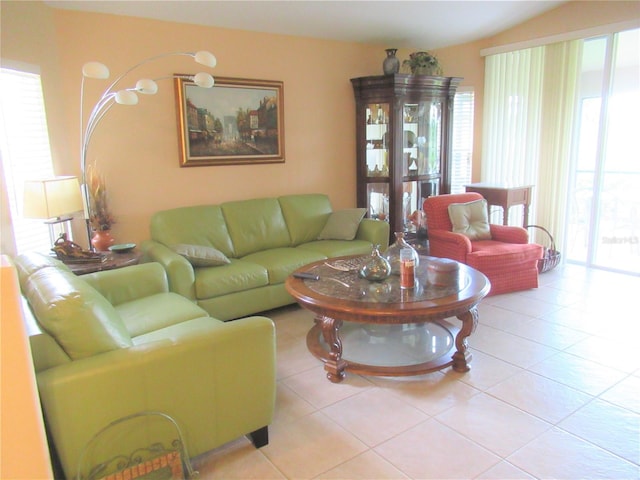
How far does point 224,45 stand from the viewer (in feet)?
13.8

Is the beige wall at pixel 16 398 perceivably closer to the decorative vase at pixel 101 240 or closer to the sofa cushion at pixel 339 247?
the decorative vase at pixel 101 240

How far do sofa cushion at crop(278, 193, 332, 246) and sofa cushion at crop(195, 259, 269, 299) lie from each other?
886 millimetres

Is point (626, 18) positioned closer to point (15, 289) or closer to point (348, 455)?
point (348, 455)

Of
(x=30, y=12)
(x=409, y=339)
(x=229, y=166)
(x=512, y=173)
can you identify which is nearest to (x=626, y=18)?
(x=512, y=173)

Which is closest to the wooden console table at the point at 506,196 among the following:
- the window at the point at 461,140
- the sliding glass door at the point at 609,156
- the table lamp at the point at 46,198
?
the sliding glass door at the point at 609,156

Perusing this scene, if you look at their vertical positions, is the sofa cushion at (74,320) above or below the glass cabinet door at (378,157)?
below

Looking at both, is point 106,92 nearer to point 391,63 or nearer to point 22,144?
point 22,144

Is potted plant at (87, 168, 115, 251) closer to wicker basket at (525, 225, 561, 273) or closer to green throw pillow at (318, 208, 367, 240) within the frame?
green throw pillow at (318, 208, 367, 240)

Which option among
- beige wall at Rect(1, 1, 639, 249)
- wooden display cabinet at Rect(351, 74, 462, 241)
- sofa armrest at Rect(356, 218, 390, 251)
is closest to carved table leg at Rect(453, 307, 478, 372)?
sofa armrest at Rect(356, 218, 390, 251)

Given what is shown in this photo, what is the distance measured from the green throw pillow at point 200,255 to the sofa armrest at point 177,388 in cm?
157

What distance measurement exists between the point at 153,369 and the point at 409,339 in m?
1.92

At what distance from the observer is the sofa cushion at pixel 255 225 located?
4.18 metres

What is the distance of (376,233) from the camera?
438cm

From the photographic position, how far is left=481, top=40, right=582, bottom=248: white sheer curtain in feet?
15.8
